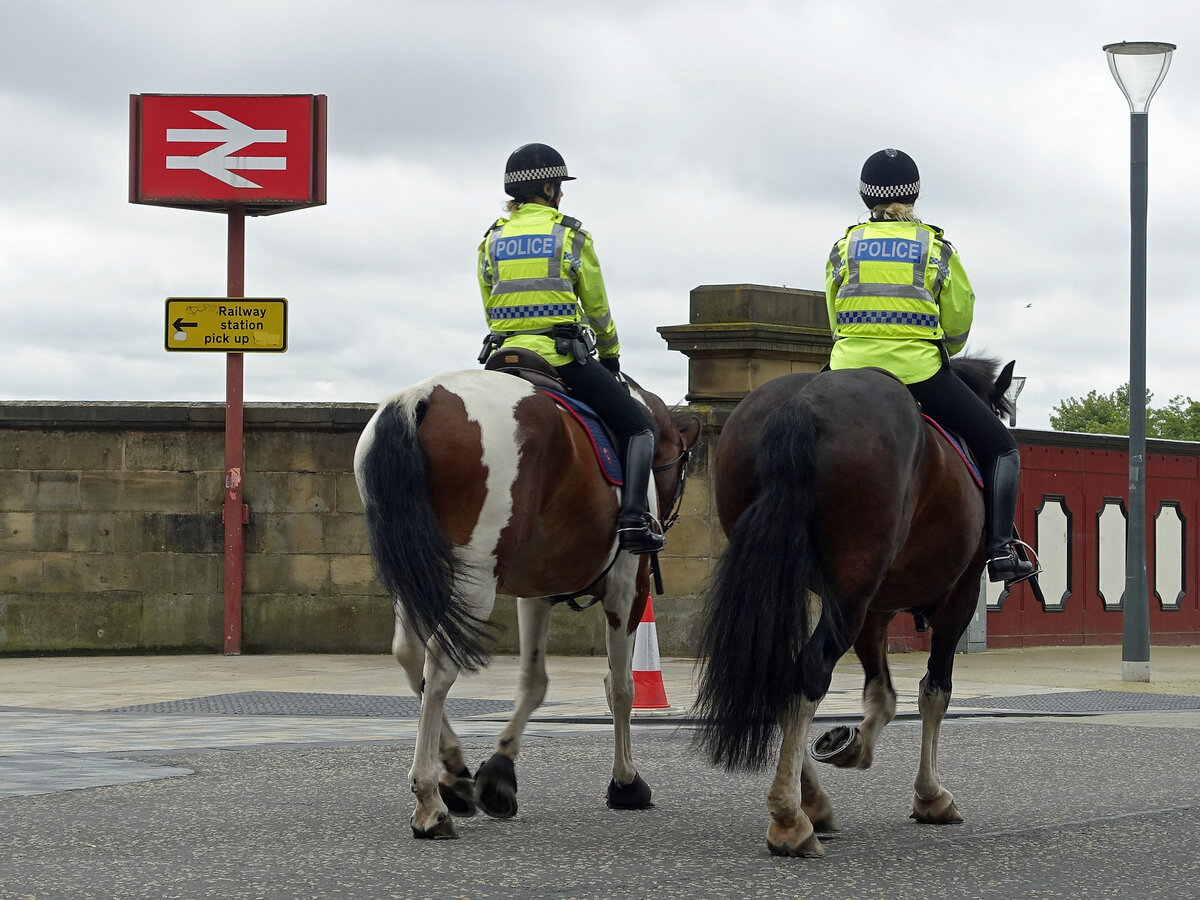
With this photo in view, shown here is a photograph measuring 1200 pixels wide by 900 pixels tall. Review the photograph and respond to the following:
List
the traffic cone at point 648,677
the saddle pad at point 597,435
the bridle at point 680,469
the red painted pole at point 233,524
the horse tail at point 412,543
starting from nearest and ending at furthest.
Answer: the horse tail at point 412,543
the saddle pad at point 597,435
the bridle at point 680,469
the traffic cone at point 648,677
the red painted pole at point 233,524

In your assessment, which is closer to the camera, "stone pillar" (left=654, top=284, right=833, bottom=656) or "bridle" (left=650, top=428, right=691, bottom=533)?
"bridle" (left=650, top=428, right=691, bottom=533)

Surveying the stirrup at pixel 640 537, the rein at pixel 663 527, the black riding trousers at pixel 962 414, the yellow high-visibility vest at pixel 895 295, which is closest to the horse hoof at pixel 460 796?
the rein at pixel 663 527

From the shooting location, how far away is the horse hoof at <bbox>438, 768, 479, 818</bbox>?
21.4ft

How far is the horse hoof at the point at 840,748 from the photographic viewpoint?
21.5 feet

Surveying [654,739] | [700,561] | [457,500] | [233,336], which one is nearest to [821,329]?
[700,561]

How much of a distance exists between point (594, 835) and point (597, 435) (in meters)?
1.63

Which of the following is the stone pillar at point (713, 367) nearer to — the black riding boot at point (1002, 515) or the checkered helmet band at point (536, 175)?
the checkered helmet band at point (536, 175)

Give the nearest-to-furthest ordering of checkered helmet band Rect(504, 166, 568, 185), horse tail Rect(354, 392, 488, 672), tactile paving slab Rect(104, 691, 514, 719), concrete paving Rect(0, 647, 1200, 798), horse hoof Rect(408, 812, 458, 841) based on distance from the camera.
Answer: horse hoof Rect(408, 812, 458, 841) → horse tail Rect(354, 392, 488, 672) → checkered helmet band Rect(504, 166, 568, 185) → concrete paving Rect(0, 647, 1200, 798) → tactile paving slab Rect(104, 691, 514, 719)

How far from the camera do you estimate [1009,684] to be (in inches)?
531

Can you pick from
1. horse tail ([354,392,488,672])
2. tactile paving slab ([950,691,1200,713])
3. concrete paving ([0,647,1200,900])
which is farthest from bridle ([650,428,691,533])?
tactile paving slab ([950,691,1200,713])

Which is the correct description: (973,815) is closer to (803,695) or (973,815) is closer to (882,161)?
(803,695)

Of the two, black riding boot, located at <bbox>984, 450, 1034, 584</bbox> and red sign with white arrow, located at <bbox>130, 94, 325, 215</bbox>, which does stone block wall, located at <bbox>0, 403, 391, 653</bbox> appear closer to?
red sign with white arrow, located at <bbox>130, 94, 325, 215</bbox>

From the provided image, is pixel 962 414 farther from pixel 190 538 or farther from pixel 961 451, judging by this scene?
pixel 190 538

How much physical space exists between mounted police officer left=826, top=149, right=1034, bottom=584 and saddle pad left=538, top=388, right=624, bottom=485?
95 cm
